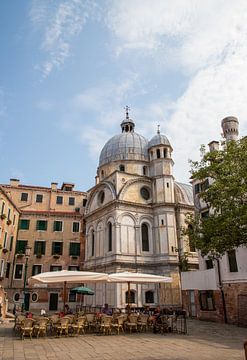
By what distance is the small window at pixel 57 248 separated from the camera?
35062 mm

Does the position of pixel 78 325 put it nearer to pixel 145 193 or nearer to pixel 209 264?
pixel 209 264

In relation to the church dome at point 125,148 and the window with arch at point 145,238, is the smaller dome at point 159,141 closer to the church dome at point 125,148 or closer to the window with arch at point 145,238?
the church dome at point 125,148

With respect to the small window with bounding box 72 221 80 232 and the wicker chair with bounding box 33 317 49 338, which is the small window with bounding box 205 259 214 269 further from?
the small window with bounding box 72 221 80 232

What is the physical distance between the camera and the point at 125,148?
3781cm

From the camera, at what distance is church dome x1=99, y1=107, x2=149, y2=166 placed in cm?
3738

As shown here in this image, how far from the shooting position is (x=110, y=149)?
128 ft

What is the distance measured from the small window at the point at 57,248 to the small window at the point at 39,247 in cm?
111

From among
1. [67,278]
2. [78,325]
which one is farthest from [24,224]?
[78,325]

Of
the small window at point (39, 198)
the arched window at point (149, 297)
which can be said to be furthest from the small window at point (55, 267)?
the arched window at point (149, 297)

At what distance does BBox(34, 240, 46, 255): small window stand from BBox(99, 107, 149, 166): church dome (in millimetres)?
11981

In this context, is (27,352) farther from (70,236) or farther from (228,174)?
(70,236)

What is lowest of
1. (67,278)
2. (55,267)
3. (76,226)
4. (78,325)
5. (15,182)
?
(78,325)

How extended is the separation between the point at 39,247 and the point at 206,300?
19981 mm

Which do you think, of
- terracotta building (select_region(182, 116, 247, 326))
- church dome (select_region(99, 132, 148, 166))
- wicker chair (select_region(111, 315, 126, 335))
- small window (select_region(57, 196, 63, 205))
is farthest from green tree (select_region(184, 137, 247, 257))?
small window (select_region(57, 196, 63, 205))
